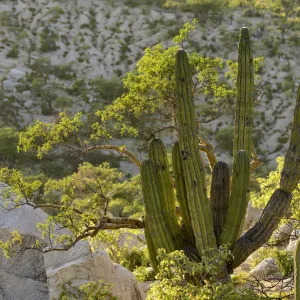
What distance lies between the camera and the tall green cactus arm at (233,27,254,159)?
26.7 feet

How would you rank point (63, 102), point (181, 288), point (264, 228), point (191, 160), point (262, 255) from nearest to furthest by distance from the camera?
point (181, 288) → point (191, 160) → point (264, 228) → point (262, 255) → point (63, 102)

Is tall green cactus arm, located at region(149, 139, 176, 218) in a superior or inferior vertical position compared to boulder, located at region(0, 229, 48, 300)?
superior

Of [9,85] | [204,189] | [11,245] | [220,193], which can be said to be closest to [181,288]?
[204,189]

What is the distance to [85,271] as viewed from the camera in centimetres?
805

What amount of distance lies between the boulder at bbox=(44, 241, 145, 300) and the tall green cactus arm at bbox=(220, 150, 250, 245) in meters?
1.77

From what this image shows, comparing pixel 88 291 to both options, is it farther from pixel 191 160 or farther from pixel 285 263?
pixel 285 263

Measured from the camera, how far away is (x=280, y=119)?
1307 inches

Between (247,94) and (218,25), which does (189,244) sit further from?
(218,25)

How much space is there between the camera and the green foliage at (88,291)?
23.8 feet

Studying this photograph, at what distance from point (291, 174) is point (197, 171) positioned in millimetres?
1406

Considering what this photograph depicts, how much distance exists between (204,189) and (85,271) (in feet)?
7.30

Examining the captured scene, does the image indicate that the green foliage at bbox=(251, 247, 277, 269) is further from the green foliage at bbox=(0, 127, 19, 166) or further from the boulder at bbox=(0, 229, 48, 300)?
the green foliage at bbox=(0, 127, 19, 166)

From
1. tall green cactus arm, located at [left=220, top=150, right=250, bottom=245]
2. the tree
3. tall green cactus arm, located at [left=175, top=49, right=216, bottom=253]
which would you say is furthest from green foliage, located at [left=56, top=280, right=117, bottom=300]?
tall green cactus arm, located at [left=220, top=150, right=250, bottom=245]

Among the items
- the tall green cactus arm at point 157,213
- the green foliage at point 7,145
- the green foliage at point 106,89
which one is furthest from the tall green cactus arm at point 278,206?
the green foliage at point 106,89
